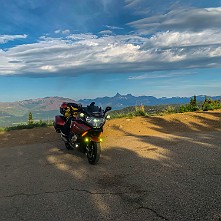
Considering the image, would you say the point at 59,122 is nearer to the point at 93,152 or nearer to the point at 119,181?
the point at 93,152

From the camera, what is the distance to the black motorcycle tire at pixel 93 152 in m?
7.83

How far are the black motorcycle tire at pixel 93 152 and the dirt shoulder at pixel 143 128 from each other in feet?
14.9

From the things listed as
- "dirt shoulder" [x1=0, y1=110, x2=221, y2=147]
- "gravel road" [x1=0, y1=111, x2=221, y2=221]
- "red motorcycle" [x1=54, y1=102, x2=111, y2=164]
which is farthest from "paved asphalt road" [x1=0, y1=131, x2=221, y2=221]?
"dirt shoulder" [x1=0, y1=110, x2=221, y2=147]

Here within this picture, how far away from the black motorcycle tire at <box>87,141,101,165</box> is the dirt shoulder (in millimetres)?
4545

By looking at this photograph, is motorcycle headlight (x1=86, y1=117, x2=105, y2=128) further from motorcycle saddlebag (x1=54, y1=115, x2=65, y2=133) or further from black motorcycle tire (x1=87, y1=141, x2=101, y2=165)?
motorcycle saddlebag (x1=54, y1=115, x2=65, y2=133)

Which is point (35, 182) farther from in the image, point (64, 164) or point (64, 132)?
point (64, 132)

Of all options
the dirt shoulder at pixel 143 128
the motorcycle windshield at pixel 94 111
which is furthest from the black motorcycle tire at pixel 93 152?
the dirt shoulder at pixel 143 128

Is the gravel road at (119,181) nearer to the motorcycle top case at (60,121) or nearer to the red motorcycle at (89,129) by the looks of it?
the red motorcycle at (89,129)

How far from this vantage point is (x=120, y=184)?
615cm

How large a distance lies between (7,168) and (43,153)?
5.62ft

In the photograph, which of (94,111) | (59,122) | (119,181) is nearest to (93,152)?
(94,111)

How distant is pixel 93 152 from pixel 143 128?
6236 millimetres

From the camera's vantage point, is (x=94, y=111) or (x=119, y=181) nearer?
(x=119, y=181)

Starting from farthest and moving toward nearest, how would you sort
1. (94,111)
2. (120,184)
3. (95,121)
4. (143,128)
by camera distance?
(143,128) < (94,111) < (95,121) < (120,184)
